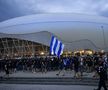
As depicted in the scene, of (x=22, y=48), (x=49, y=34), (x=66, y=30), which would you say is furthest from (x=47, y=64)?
(x=66, y=30)

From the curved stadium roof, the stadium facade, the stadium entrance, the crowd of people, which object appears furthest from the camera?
the curved stadium roof

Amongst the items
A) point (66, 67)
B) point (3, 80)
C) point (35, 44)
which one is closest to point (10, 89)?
point (3, 80)

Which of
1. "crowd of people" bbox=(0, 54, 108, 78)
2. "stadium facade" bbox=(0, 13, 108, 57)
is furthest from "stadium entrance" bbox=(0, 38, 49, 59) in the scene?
"crowd of people" bbox=(0, 54, 108, 78)

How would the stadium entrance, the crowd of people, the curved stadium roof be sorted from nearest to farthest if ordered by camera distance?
1. the crowd of people
2. the stadium entrance
3. the curved stadium roof

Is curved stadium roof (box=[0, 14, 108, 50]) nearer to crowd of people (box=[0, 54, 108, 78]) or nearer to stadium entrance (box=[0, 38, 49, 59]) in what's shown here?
stadium entrance (box=[0, 38, 49, 59])

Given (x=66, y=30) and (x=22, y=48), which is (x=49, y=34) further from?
(x=22, y=48)

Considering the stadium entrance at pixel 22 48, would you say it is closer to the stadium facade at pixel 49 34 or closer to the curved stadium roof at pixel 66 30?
the stadium facade at pixel 49 34

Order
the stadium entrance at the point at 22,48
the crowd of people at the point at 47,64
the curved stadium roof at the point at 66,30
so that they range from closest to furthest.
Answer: the crowd of people at the point at 47,64 < the stadium entrance at the point at 22,48 < the curved stadium roof at the point at 66,30

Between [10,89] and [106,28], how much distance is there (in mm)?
43921

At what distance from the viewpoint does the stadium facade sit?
55.2 m

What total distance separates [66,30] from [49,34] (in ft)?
16.8

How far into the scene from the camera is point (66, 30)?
57469 millimetres

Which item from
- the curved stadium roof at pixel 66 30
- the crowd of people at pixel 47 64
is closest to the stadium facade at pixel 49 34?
the curved stadium roof at pixel 66 30

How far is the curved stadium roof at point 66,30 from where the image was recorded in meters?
55.9
